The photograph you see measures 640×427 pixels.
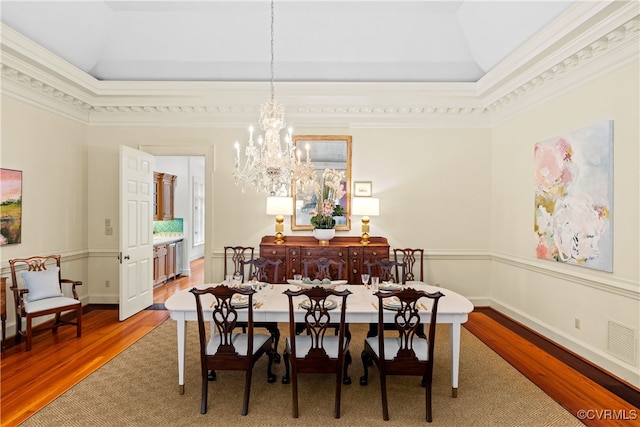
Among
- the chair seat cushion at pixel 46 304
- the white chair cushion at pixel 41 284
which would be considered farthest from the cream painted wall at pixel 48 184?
the chair seat cushion at pixel 46 304

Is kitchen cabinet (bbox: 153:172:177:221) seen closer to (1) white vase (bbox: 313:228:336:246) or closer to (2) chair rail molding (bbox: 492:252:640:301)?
(1) white vase (bbox: 313:228:336:246)

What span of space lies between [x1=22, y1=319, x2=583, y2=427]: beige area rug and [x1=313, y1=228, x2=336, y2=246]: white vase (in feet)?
6.81

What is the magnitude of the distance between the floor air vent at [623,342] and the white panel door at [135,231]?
585 centimetres

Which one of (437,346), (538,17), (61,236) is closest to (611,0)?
(538,17)

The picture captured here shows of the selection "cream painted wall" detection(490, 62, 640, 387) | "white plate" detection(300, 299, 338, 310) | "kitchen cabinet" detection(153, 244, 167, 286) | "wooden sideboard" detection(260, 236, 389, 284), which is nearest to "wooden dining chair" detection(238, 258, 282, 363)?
"wooden sideboard" detection(260, 236, 389, 284)

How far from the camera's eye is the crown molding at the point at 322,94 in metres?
3.89

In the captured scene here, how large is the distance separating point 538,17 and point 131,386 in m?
5.54

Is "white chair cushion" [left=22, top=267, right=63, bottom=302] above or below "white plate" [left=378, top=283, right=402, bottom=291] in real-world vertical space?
below

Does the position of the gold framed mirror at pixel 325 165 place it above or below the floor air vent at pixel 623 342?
above

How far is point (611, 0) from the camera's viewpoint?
296 centimetres

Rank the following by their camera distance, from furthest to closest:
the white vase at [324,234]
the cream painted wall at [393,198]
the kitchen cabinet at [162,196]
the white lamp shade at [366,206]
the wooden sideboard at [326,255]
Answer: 1. the kitchen cabinet at [162,196]
2. the white lamp shade at [366,206]
3. the white vase at [324,234]
4. the wooden sideboard at [326,255]
5. the cream painted wall at [393,198]

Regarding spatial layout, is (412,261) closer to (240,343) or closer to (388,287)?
(388,287)

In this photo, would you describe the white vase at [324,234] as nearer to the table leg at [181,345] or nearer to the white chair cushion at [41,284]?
the table leg at [181,345]

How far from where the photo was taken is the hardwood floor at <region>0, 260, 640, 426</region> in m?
2.87
